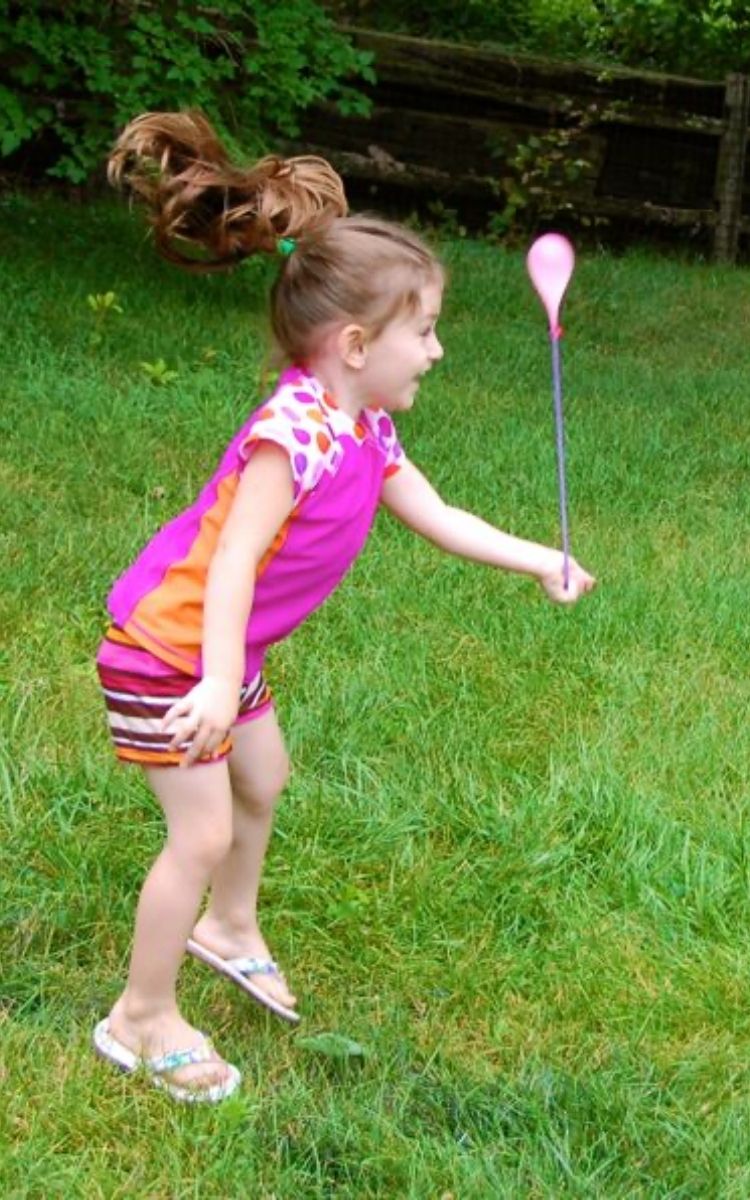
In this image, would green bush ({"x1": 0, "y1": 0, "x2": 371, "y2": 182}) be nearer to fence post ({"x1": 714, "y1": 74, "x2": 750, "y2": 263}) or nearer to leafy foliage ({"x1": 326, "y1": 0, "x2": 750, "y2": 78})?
fence post ({"x1": 714, "y1": 74, "x2": 750, "y2": 263})

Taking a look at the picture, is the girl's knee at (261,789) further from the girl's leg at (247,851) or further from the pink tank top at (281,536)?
the pink tank top at (281,536)

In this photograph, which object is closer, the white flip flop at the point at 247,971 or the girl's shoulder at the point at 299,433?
the girl's shoulder at the point at 299,433

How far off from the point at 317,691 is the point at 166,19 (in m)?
5.14

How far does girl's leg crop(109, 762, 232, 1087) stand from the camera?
2.69m

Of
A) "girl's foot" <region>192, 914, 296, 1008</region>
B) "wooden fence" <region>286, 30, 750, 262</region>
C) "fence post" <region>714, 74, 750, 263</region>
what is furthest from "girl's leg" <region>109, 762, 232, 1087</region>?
"fence post" <region>714, 74, 750, 263</region>

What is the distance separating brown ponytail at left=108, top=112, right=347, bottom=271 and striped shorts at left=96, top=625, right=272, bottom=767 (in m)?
0.63

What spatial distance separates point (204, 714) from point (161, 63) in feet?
20.0

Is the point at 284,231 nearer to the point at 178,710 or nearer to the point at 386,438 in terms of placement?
the point at 386,438

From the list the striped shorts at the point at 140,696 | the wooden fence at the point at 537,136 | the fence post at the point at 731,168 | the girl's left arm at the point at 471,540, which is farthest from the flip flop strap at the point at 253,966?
the fence post at the point at 731,168

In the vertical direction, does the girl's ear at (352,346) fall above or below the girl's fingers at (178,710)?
above

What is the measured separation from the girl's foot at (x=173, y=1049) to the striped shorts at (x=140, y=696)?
1.41 ft

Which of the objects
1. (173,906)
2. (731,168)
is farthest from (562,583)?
(731,168)

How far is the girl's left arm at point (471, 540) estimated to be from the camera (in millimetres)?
2891

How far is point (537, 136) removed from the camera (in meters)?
11.1
